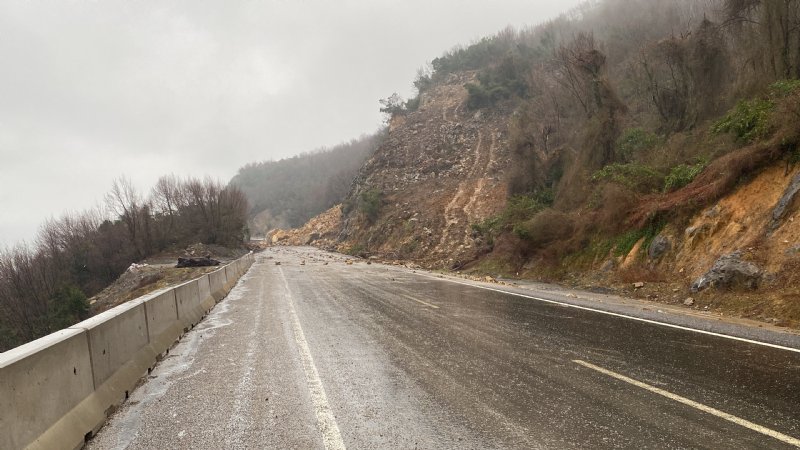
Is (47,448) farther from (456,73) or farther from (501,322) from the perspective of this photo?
(456,73)

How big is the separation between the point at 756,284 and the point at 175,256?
61.1 metres

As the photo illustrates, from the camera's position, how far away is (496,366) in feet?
21.9

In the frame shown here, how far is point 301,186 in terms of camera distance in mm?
157875

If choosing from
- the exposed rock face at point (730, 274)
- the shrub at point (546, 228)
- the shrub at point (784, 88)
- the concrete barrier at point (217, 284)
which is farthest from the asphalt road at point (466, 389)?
the shrub at point (546, 228)

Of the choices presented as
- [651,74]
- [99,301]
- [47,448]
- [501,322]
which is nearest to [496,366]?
[501,322]

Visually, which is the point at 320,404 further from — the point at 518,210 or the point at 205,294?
the point at 518,210

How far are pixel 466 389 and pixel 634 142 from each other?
2049cm

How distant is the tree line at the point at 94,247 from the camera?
46.7 m

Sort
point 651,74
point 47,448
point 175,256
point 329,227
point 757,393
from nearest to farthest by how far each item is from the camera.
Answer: point 47,448 < point 757,393 < point 651,74 < point 175,256 < point 329,227

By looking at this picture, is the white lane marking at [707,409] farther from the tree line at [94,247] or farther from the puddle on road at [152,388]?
the tree line at [94,247]

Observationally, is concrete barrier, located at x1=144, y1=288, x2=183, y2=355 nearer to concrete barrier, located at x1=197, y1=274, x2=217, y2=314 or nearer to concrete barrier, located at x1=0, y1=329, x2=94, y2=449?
concrete barrier, located at x1=0, y1=329, x2=94, y2=449

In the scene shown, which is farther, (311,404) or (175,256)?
(175,256)

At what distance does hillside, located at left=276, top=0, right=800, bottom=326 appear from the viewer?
12469 millimetres

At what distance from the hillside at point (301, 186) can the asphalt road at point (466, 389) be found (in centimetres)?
9525
